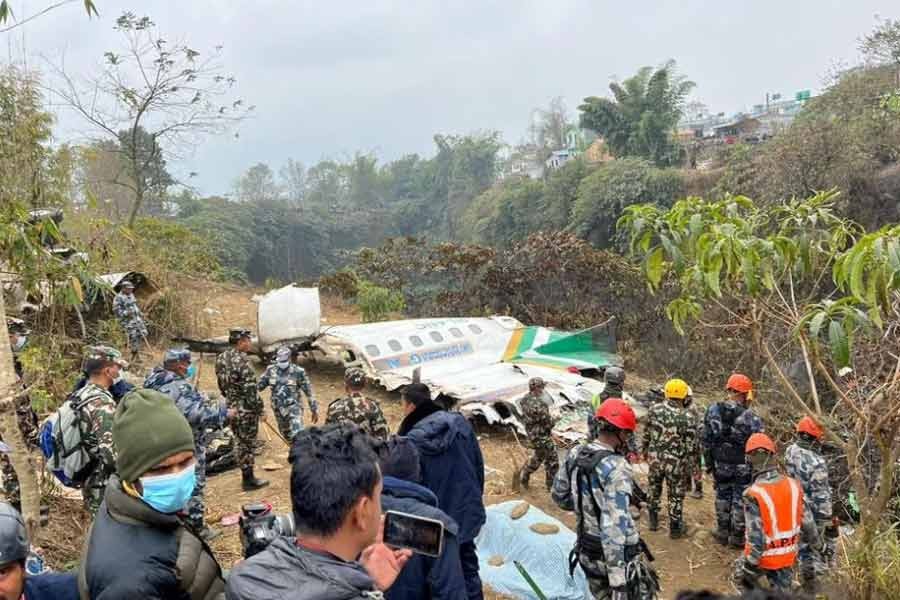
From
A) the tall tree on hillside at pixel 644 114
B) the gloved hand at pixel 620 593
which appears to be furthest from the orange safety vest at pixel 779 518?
the tall tree on hillside at pixel 644 114

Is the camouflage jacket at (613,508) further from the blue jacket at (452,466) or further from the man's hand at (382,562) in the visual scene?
the man's hand at (382,562)

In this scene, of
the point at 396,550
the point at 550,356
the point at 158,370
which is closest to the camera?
the point at 396,550

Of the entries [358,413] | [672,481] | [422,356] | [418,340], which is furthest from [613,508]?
[418,340]

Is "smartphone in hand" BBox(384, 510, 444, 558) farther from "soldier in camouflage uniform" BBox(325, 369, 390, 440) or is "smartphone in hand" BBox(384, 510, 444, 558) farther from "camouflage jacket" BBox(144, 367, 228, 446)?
"soldier in camouflage uniform" BBox(325, 369, 390, 440)

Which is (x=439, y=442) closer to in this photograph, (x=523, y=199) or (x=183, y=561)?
(x=183, y=561)

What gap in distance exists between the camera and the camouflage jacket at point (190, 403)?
5.37m

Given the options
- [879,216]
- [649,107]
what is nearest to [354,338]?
[879,216]

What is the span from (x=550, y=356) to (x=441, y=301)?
605 centimetres

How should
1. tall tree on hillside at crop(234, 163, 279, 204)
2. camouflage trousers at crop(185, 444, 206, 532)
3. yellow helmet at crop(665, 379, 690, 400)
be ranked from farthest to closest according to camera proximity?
tall tree on hillside at crop(234, 163, 279, 204) < yellow helmet at crop(665, 379, 690, 400) < camouflage trousers at crop(185, 444, 206, 532)

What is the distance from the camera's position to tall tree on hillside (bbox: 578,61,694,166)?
3005 centimetres

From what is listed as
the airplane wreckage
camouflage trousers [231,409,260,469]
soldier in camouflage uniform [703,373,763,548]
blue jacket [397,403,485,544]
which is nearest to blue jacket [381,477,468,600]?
blue jacket [397,403,485,544]

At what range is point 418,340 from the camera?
38.9 feet

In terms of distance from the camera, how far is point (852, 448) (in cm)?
A: 387

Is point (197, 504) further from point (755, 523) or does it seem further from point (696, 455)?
point (696, 455)
